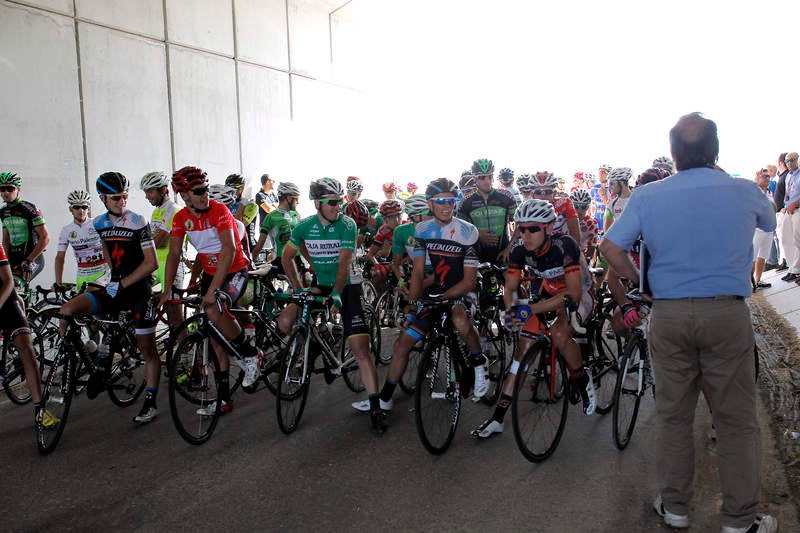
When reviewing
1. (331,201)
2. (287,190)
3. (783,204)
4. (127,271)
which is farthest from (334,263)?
(783,204)

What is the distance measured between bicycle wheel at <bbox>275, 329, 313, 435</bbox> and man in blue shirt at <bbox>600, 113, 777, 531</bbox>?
9.00 ft

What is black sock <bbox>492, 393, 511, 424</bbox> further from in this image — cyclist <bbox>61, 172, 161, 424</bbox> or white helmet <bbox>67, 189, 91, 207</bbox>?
white helmet <bbox>67, 189, 91, 207</bbox>

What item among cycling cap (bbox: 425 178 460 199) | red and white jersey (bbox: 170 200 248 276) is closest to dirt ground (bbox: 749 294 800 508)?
cycling cap (bbox: 425 178 460 199)

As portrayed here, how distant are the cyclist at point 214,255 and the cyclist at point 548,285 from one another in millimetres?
2151

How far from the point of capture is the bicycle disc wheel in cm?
407

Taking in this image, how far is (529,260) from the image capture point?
14.5 feet

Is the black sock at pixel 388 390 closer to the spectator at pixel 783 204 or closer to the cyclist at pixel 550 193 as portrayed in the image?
the cyclist at pixel 550 193

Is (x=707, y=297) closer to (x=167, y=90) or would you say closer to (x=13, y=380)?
(x=13, y=380)

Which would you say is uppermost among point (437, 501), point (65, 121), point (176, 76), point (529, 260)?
point (176, 76)

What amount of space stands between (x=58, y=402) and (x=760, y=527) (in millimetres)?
5142

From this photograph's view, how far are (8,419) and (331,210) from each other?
3608 mm

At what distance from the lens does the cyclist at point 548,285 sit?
Answer: 4094mm

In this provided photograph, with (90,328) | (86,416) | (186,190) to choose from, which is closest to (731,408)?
(186,190)

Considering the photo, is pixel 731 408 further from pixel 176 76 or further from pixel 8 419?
pixel 176 76
